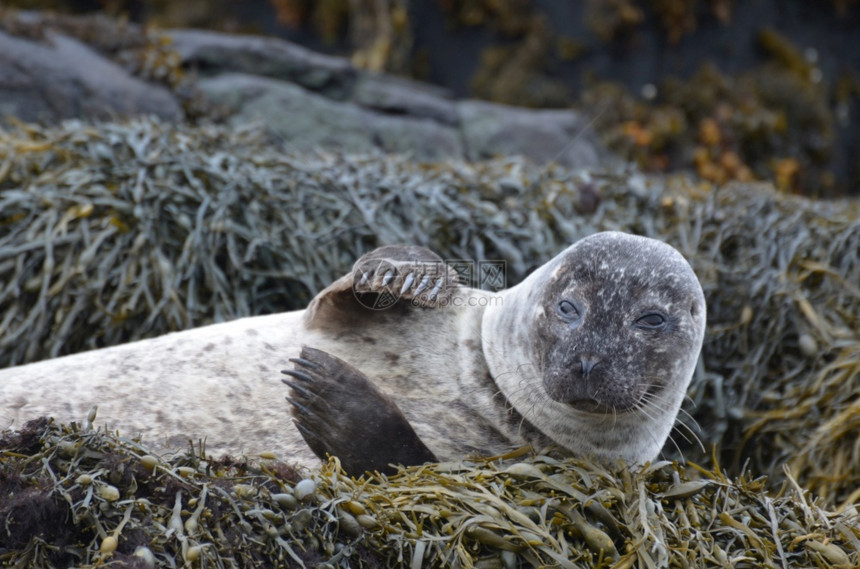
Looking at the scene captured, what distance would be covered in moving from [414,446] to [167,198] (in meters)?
2.27

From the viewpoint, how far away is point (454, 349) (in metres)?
3.12

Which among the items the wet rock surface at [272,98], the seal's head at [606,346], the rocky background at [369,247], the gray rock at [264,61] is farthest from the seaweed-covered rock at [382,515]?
the gray rock at [264,61]

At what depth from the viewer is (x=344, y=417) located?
2.65 m

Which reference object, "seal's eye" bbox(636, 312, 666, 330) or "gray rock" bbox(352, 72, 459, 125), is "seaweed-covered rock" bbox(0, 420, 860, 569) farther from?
"gray rock" bbox(352, 72, 459, 125)

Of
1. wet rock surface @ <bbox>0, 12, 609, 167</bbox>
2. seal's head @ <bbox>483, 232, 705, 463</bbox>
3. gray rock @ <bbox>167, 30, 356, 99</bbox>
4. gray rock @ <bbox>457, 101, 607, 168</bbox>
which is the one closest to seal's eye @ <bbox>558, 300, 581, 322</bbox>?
seal's head @ <bbox>483, 232, 705, 463</bbox>

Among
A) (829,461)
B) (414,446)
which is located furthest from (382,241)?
(829,461)

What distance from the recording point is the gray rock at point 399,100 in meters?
8.41

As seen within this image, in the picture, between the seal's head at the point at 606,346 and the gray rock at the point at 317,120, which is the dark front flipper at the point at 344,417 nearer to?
the seal's head at the point at 606,346

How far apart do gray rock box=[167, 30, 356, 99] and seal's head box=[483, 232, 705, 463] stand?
19.3 ft

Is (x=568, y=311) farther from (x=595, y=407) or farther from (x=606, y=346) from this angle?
(x=595, y=407)

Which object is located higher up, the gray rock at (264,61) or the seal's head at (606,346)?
the gray rock at (264,61)

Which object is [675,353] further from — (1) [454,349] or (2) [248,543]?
(2) [248,543]

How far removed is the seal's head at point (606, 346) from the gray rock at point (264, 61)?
232 inches

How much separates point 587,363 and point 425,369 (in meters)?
0.65
